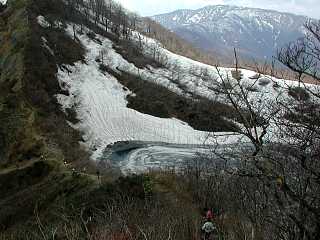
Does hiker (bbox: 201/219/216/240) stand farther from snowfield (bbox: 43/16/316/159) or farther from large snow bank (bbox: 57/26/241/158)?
large snow bank (bbox: 57/26/241/158)

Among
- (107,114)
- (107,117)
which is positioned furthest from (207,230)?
(107,114)

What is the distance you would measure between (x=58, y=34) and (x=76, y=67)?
14.0 meters

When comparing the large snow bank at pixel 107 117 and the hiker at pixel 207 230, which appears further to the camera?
the large snow bank at pixel 107 117

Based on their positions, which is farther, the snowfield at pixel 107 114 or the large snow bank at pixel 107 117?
the large snow bank at pixel 107 117

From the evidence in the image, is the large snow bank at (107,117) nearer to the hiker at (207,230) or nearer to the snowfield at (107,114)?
the snowfield at (107,114)

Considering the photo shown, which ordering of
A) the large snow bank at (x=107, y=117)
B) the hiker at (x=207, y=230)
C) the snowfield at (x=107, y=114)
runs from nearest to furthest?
the hiker at (x=207, y=230)
the snowfield at (x=107, y=114)
the large snow bank at (x=107, y=117)

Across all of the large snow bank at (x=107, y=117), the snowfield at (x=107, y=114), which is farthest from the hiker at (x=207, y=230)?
the large snow bank at (x=107, y=117)

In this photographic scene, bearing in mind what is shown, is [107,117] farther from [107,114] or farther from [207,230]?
[207,230]

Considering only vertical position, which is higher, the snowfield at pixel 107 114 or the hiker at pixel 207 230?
the hiker at pixel 207 230

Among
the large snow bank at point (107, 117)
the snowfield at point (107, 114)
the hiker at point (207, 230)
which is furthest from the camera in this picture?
the large snow bank at point (107, 117)

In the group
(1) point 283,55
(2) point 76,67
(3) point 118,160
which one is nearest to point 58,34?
(2) point 76,67

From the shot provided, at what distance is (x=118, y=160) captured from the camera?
2216 inches

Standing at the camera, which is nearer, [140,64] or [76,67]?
[76,67]

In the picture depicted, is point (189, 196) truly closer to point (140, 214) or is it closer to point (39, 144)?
point (39, 144)
